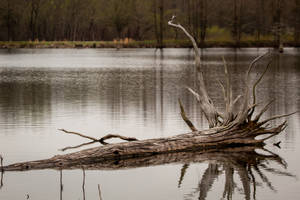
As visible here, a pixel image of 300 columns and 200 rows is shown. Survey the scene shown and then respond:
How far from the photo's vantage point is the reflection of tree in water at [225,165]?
37.5 ft

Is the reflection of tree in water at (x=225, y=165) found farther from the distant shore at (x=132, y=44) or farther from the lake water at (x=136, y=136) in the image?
the distant shore at (x=132, y=44)

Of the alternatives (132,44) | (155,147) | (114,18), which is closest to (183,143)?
(155,147)

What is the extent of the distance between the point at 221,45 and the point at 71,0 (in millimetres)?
56184

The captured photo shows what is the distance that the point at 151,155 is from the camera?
1402 centimetres

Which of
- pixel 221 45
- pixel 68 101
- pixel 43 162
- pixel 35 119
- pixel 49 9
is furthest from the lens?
pixel 49 9

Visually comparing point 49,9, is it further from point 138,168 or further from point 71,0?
point 138,168

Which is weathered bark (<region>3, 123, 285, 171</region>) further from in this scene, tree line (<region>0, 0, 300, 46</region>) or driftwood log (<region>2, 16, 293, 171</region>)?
tree line (<region>0, 0, 300, 46</region>)

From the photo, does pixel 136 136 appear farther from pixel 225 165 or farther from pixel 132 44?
pixel 132 44

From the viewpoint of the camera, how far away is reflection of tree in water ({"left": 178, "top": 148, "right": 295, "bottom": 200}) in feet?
37.0

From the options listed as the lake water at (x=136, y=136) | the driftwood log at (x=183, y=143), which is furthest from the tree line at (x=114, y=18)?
the driftwood log at (x=183, y=143)

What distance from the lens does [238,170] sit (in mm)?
12922

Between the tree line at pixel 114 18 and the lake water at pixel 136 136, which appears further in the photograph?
the tree line at pixel 114 18

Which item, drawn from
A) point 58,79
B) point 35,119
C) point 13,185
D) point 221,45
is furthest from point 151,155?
point 221,45

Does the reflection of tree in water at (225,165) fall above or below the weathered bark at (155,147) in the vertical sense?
below
